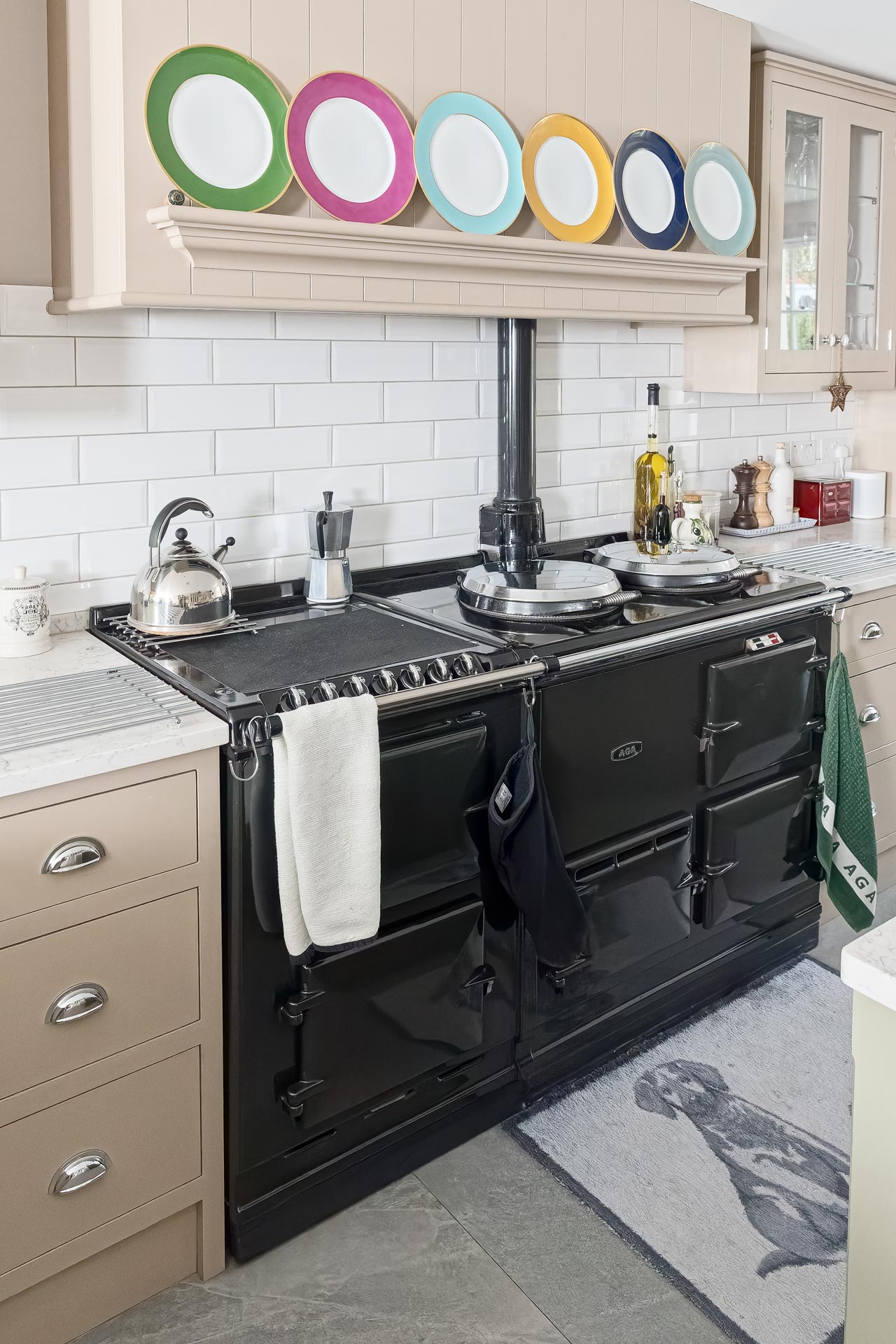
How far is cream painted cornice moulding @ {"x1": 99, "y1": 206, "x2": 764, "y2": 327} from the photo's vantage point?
73.3 inches

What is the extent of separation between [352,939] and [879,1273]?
102 cm

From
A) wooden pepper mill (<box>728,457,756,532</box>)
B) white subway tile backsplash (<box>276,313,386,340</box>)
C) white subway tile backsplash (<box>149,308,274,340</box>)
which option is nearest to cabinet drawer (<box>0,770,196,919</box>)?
white subway tile backsplash (<box>149,308,274,340</box>)

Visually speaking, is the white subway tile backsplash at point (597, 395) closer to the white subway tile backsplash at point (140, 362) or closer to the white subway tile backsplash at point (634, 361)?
the white subway tile backsplash at point (634, 361)

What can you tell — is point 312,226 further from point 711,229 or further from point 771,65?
point 771,65

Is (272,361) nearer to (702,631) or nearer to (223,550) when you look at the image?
(223,550)

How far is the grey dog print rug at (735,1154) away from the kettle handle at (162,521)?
1322mm


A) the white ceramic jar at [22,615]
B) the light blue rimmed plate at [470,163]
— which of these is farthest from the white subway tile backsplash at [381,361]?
the white ceramic jar at [22,615]

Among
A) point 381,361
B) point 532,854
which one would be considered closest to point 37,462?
point 381,361

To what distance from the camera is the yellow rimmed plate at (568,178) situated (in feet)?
7.57

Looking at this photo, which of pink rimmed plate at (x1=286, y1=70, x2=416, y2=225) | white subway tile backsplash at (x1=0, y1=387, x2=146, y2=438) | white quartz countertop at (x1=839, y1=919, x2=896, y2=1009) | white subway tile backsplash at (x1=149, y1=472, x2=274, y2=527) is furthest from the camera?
white subway tile backsplash at (x1=149, y1=472, x2=274, y2=527)

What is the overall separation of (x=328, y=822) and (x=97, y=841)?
14.0 inches

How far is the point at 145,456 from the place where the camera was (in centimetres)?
225

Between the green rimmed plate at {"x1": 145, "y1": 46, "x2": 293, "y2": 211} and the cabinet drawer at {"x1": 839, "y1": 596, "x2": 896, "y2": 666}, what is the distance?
1.72m

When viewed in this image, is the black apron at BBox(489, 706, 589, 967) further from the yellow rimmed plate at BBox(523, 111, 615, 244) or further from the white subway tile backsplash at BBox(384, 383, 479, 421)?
the yellow rimmed plate at BBox(523, 111, 615, 244)
